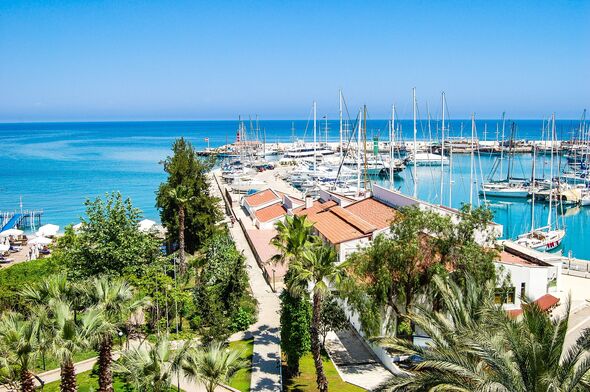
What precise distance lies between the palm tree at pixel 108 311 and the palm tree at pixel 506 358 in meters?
9.08

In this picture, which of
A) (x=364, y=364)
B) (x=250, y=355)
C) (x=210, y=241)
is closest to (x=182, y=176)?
(x=210, y=241)

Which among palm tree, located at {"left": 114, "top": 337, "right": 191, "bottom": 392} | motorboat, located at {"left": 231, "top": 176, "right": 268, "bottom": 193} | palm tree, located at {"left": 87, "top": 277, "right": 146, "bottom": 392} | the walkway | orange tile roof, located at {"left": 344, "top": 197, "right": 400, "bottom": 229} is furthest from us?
motorboat, located at {"left": 231, "top": 176, "right": 268, "bottom": 193}

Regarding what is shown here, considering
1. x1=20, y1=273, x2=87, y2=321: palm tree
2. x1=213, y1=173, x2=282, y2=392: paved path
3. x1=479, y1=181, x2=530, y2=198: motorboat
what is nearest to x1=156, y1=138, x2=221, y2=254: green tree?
x1=213, y1=173, x2=282, y2=392: paved path

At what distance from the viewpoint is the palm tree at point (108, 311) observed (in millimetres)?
17303

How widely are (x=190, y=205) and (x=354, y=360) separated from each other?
18230mm

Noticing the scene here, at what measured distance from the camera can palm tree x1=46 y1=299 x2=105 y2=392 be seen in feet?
50.7

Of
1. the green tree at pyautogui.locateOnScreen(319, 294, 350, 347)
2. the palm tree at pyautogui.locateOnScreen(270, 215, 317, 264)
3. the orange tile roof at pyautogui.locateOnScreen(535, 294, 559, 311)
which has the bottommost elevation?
the orange tile roof at pyautogui.locateOnScreen(535, 294, 559, 311)

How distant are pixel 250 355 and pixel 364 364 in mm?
5056

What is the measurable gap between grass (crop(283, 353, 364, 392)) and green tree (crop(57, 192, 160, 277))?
987cm

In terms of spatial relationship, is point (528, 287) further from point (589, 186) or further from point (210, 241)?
point (589, 186)

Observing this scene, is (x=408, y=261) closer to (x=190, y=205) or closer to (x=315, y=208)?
(x=315, y=208)

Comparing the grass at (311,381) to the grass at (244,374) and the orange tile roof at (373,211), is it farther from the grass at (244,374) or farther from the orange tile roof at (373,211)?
the orange tile roof at (373,211)

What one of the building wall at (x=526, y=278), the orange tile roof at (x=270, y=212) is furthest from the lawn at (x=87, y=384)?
the orange tile roof at (x=270, y=212)

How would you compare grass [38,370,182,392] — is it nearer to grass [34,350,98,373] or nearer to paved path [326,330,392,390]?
grass [34,350,98,373]
